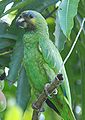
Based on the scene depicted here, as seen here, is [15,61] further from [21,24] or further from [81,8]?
[81,8]

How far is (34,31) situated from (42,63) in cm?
29

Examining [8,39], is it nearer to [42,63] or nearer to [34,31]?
[34,31]

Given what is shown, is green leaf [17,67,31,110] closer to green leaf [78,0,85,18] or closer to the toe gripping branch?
green leaf [78,0,85,18]

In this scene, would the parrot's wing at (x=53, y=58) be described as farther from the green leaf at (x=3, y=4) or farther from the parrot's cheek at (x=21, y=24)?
the green leaf at (x=3, y=4)

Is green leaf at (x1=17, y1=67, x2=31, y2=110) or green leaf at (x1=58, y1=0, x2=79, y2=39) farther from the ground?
green leaf at (x1=58, y1=0, x2=79, y2=39)

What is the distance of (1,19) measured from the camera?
2.04 m

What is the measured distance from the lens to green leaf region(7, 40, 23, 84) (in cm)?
185

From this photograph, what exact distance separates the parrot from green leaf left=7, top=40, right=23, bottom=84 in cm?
5

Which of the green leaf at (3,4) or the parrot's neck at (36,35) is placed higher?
the green leaf at (3,4)

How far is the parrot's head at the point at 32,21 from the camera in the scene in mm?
1960

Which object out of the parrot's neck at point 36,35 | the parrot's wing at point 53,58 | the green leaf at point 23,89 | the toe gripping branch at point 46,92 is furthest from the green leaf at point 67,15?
the green leaf at point 23,89

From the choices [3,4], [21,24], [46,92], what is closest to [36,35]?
[21,24]

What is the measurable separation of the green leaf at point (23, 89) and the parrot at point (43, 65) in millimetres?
93

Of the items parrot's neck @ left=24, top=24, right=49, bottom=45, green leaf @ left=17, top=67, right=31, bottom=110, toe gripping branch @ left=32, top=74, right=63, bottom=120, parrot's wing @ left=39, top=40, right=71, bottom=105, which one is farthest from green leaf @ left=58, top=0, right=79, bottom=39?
green leaf @ left=17, top=67, right=31, bottom=110
